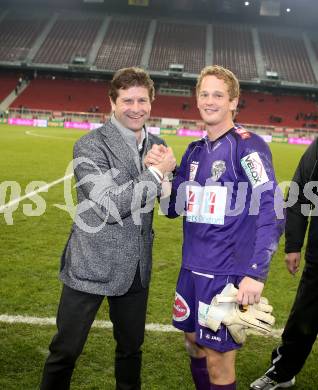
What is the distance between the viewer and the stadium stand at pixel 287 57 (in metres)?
51.0

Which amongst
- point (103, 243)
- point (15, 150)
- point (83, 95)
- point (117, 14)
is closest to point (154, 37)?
point (117, 14)

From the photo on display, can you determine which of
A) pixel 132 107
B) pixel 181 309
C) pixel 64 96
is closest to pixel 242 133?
pixel 132 107

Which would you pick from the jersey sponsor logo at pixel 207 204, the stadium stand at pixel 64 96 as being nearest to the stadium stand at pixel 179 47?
the stadium stand at pixel 64 96

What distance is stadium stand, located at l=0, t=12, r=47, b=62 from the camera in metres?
52.1

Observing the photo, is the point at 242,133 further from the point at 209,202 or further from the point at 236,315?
the point at 236,315

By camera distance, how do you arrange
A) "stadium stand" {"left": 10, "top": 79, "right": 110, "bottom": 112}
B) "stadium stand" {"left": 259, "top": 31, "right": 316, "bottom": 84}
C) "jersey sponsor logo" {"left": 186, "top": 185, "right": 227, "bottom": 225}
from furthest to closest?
1. "stadium stand" {"left": 259, "top": 31, "right": 316, "bottom": 84}
2. "stadium stand" {"left": 10, "top": 79, "right": 110, "bottom": 112}
3. "jersey sponsor logo" {"left": 186, "top": 185, "right": 227, "bottom": 225}

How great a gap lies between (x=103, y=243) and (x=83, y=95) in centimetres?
4921

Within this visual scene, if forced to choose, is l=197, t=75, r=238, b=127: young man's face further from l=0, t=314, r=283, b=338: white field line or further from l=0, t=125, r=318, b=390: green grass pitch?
l=0, t=314, r=283, b=338: white field line

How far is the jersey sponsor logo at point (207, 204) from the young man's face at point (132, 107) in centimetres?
54

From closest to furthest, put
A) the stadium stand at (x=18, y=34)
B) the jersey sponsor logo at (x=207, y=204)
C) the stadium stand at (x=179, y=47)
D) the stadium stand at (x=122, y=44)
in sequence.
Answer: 1. the jersey sponsor logo at (x=207, y=204)
2. the stadium stand at (x=122, y=44)
3. the stadium stand at (x=179, y=47)
4. the stadium stand at (x=18, y=34)

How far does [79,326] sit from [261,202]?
1.26 meters

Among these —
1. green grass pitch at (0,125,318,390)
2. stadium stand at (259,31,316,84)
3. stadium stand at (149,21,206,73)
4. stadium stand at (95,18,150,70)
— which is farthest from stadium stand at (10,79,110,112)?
green grass pitch at (0,125,318,390)

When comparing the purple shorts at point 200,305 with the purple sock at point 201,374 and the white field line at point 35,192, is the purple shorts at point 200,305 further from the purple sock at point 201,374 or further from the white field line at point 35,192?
the white field line at point 35,192

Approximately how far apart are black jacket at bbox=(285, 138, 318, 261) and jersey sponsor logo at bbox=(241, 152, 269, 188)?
875 mm
